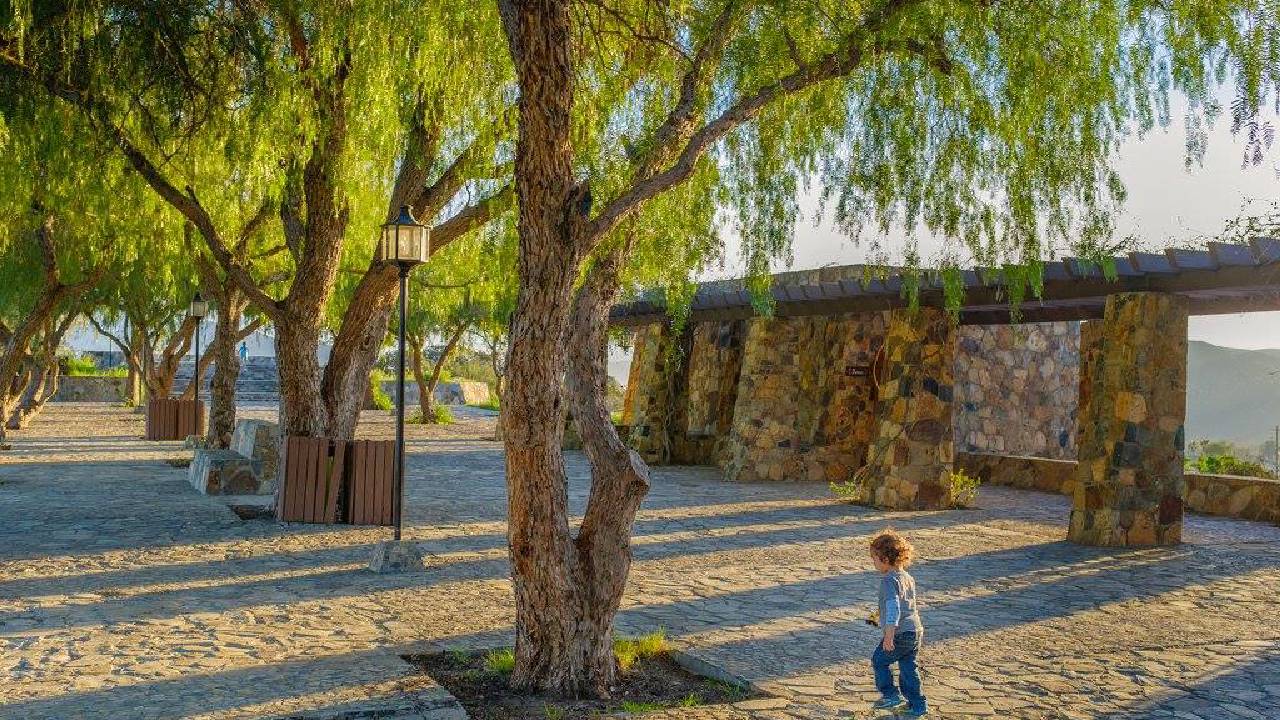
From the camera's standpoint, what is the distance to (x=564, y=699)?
5770mm

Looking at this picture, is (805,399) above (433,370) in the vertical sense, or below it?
below

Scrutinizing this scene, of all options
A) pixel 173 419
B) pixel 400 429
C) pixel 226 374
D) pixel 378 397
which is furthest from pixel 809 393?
pixel 378 397

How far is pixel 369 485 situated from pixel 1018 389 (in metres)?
14.3

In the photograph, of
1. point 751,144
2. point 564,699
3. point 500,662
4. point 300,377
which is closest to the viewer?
point 564,699

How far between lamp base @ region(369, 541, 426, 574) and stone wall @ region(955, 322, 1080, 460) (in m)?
13.8

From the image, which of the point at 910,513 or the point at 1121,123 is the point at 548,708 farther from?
the point at 910,513

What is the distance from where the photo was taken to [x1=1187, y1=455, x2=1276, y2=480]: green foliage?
55.6ft

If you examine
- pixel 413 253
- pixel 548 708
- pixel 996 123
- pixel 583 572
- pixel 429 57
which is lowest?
pixel 548 708

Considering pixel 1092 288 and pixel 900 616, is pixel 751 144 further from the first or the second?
pixel 1092 288

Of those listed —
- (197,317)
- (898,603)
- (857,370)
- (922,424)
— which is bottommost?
(898,603)

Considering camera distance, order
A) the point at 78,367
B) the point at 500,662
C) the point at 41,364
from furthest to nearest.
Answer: the point at 78,367
the point at 41,364
the point at 500,662

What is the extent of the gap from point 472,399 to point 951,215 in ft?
139

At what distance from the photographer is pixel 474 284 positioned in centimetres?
1780

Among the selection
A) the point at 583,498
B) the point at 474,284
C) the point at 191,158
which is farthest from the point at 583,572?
the point at 474,284
